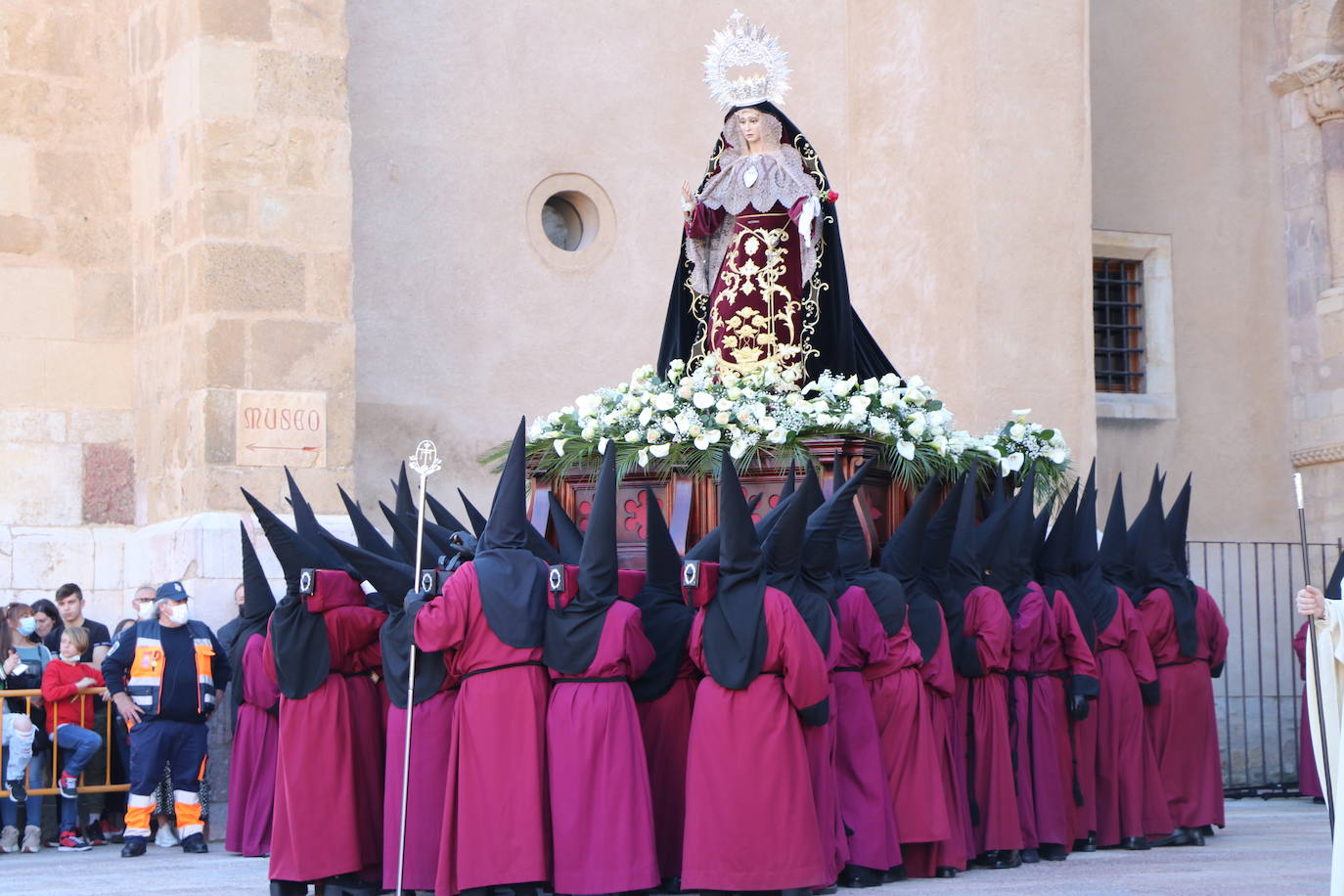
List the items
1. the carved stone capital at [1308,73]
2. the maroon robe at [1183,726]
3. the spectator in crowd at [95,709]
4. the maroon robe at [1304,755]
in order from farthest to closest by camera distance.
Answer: the carved stone capital at [1308,73] → the maroon robe at [1304,755] → the spectator in crowd at [95,709] → the maroon robe at [1183,726]

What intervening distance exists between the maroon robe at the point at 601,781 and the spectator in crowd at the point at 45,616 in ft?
15.1

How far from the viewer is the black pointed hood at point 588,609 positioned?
308 inches

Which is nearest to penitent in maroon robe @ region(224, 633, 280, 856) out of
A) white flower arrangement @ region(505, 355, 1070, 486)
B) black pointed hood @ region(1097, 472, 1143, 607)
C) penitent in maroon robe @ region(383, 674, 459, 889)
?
white flower arrangement @ region(505, 355, 1070, 486)

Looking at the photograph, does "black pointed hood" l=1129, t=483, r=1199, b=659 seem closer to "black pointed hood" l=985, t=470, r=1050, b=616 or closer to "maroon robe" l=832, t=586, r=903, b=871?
"black pointed hood" l=985, t=470, r=1050, b=616

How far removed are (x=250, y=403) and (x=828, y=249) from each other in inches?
158

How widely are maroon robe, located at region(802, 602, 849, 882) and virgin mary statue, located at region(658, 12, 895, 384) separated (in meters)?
1.97

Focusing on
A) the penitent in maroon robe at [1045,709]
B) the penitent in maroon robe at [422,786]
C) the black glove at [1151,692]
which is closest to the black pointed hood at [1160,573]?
the black glove at [1151,692]

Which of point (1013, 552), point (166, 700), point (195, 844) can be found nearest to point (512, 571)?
point (1013, 552)

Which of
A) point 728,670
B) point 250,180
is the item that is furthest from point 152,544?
point 728,670

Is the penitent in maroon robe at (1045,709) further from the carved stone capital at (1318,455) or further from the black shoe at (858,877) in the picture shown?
the carved stone capital at (1318,455)

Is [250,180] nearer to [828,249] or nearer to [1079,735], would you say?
[828,249]

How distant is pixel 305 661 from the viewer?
8.21 metres

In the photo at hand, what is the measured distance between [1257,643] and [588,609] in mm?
9405

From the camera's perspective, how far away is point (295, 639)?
8.18m
